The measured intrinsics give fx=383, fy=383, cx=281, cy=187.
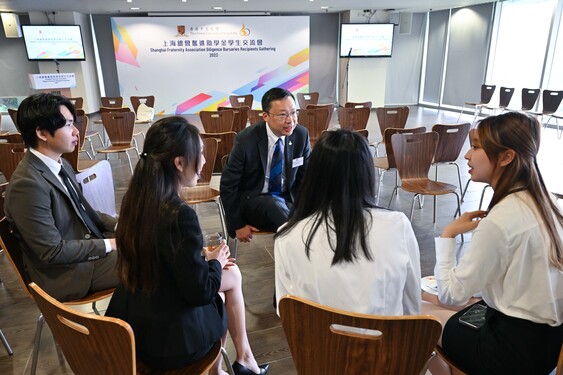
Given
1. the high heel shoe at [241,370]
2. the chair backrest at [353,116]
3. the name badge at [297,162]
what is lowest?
the high heel shoe at [241,370]

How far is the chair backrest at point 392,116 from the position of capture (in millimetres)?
4871

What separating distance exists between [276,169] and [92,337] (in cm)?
174

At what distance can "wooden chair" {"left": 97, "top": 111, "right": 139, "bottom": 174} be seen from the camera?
476 cm

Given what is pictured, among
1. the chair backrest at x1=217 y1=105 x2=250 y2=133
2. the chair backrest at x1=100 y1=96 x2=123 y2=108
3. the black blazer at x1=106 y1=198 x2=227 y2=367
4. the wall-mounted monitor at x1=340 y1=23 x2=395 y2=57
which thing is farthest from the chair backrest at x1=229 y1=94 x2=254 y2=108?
the black blazer at x1=106 y1=198 x2=227 y2=367

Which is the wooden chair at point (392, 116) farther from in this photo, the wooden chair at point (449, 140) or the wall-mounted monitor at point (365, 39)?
the wall-mounted monitor at point (365, 39)

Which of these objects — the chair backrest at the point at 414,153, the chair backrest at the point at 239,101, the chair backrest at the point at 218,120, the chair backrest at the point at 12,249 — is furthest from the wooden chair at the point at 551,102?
the chair backrest at the point at 12,249

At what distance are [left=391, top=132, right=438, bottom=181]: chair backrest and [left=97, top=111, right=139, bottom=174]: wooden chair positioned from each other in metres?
3.18

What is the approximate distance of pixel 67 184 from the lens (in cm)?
184

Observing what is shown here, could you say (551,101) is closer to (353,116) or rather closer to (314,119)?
(353,116)

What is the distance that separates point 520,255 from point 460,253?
2.02 meters

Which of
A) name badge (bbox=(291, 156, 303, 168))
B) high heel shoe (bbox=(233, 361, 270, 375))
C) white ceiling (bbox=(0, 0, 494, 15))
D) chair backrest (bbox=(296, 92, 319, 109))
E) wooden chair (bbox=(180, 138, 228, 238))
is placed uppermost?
white ceiling (bbox=(0, 0, 494, 15))

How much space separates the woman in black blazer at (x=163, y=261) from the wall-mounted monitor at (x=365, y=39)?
390 inches

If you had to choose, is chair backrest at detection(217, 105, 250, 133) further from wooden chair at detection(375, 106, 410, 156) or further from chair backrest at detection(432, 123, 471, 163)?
chair backrest at detection(432, 123, 471, 163)

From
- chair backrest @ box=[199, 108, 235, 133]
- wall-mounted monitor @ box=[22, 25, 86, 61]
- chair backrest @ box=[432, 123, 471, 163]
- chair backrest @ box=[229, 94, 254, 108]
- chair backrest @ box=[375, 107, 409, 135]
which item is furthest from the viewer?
wall-mounted monitor @ box=[22, 25, 86, 61]
